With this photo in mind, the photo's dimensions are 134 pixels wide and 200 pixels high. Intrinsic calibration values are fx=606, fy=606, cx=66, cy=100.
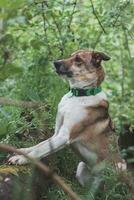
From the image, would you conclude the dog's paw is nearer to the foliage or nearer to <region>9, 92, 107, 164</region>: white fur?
<region>9, 92, 107, 164</region>: white fur

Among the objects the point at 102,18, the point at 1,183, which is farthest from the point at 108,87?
the point at 1,183

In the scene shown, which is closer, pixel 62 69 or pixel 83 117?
pixel 83 117

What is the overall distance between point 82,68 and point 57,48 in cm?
246

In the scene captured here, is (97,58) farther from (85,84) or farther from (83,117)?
(83,117)

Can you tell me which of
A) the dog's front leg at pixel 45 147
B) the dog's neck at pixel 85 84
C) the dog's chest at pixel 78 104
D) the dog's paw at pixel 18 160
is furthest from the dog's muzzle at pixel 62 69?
the dog's paw at pixel 18 160

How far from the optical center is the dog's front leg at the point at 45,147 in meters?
5.07

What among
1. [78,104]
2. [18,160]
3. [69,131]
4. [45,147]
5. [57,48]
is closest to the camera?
[18,160]

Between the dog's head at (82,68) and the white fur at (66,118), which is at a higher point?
the dog's head at (82,68)

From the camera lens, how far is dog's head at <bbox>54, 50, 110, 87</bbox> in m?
5.63

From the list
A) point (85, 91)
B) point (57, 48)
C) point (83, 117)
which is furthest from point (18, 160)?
point (57, 48)

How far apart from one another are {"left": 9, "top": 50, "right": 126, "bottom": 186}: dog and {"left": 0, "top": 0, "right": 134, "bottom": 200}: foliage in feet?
0.43

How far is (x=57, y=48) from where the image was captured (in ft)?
26.5

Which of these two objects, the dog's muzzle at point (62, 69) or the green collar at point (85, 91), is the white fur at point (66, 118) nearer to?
the green collar at point (85, 91)

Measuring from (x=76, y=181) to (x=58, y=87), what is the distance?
4.72 ft
